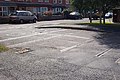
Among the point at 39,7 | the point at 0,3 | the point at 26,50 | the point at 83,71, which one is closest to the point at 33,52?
the point at 26,50

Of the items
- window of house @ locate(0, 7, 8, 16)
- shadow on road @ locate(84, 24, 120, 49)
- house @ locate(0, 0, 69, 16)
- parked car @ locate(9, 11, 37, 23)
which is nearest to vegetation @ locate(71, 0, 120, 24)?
shadow on road @ locate(84, 24, 120, 49)

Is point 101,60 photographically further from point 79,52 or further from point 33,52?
point 33,52

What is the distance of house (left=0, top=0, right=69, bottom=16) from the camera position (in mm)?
44594

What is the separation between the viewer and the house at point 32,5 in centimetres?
4459

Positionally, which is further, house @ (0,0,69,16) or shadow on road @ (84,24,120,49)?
house @ (0,0,69,16)

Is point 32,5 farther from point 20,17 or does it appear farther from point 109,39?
point 109,39

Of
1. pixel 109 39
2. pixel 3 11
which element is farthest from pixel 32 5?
pixel 109 39

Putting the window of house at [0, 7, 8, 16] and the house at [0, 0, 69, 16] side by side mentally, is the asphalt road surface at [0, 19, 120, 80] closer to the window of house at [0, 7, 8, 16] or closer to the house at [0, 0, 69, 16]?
the window of house at [0, 7, 8, 16]

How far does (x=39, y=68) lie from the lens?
7930 mm

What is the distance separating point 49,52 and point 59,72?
3318 mm

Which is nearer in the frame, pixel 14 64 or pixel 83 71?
pixel 83 71

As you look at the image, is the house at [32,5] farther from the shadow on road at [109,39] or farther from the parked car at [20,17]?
the shadow on road at [109,39]

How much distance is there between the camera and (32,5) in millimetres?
50781

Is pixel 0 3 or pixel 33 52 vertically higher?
pixel 0 3
